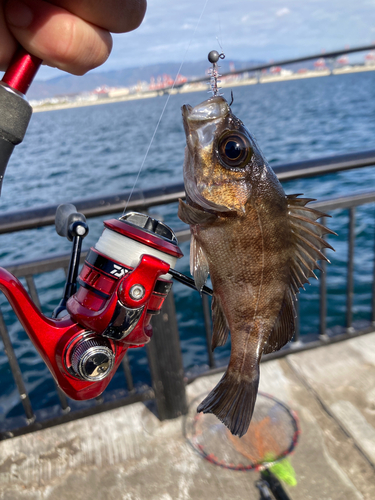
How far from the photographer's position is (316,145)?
1706 cm

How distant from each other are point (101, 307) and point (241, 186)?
46 centimetres

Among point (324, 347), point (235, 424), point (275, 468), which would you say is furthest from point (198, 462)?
point (235, 424)

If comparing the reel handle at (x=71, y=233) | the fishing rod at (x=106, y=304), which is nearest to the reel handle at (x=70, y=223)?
the reel handle at (x=71, y=233)

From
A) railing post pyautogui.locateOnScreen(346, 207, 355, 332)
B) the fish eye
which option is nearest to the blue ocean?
railing post pyautogui.locateOnScreen(346, 207, 355, 332)

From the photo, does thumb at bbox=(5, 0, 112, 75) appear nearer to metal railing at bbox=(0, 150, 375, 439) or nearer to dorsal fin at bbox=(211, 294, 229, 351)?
dorsal fin at bbox=(211, 294, 229, 351)

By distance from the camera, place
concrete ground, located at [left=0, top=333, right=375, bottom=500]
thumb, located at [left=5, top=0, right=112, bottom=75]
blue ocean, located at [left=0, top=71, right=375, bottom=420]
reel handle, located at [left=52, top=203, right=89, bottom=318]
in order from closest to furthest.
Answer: thumb, located at [left=5, top=0, right=112, bottom=75], reel handle, located at [left=52, top=203, right=89, bottom=318], concrete ground, located at [left=0, top=333, right=375, bottom=500], blue ocean, located at [left=0, top=71, right=375, bottom=420]

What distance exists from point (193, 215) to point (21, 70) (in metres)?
0.41

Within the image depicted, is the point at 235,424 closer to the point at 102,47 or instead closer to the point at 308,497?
the point at 102,47

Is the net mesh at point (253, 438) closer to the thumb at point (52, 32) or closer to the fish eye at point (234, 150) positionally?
the fish eye at point (234, 150)

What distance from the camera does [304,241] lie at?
0.89 metres

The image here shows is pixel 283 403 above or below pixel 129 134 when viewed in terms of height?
below

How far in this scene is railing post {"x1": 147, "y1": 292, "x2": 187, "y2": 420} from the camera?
2623 mm

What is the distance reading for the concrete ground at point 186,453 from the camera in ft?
7.39

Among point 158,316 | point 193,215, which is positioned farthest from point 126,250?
point 158,316
